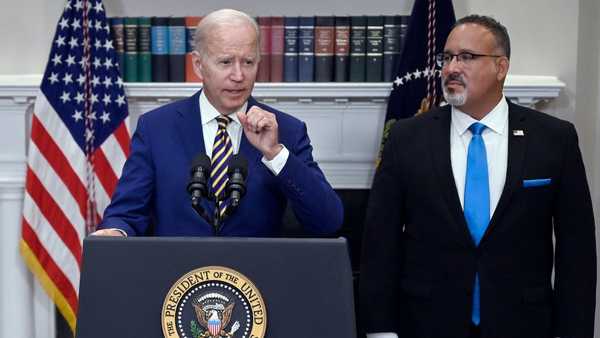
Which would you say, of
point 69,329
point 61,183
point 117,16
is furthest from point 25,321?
point 117,16

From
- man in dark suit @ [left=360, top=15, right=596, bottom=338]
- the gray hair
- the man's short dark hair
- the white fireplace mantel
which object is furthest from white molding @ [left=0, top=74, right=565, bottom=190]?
the gray hair

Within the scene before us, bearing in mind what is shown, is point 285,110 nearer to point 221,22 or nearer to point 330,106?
point 330,106

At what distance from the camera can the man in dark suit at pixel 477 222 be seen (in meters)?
2.45

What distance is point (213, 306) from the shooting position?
5.00 ft

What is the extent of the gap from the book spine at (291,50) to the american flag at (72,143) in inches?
28.9

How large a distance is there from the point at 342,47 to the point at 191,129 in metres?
1.70

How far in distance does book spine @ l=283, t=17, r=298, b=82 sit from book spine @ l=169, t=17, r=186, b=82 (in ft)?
1.50

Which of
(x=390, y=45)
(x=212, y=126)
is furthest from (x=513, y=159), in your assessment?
(x=390, y=45)

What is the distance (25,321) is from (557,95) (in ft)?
8.59

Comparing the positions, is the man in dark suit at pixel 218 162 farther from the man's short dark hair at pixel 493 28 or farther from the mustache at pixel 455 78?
the man's short dark hair at pixel 493 28

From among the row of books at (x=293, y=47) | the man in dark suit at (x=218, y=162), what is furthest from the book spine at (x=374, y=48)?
the man in dark suit at (x=218, y=162)

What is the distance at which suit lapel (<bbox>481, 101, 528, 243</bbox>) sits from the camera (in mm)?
2438

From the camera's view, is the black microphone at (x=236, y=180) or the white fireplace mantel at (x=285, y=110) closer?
the black microphone at (x=236, y=180)

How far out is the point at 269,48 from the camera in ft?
12.4
